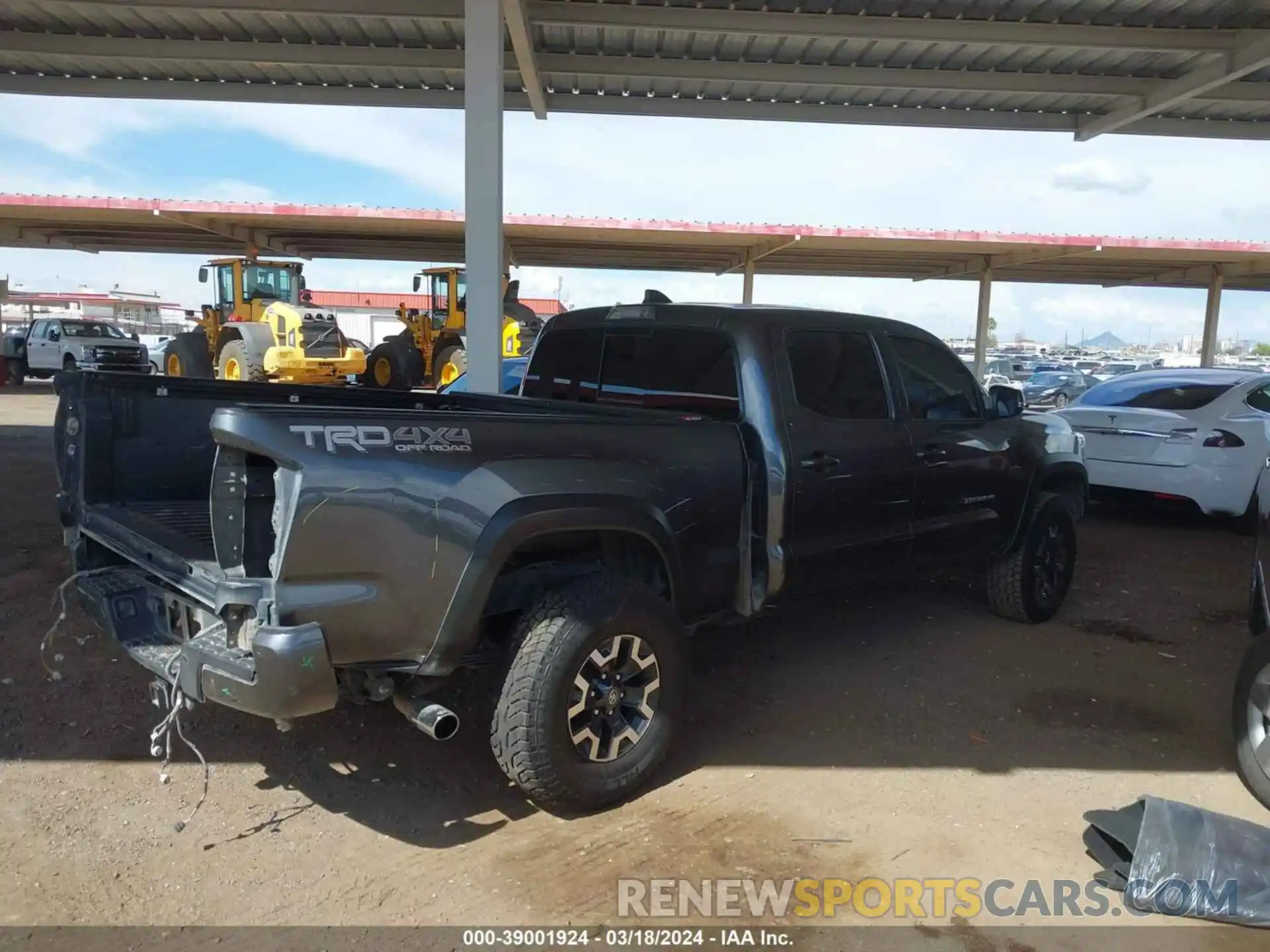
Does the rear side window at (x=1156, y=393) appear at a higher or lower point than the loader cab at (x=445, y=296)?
lower

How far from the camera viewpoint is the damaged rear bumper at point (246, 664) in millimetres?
2717

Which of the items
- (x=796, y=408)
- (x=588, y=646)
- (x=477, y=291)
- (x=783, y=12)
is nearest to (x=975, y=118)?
(x=783, y=12)

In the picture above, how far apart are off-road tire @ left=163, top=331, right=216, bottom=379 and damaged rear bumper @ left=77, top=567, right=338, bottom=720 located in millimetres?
16726

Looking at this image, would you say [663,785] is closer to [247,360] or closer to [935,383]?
[935,383]

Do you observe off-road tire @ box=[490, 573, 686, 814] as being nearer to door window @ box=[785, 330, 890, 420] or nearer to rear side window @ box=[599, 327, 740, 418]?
rear side window @ box=[599, 327, 740, 418]

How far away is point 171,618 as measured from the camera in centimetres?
333

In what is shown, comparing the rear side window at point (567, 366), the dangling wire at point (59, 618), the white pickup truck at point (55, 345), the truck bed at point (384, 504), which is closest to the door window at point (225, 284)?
the white pickup truck at point (55, 345)

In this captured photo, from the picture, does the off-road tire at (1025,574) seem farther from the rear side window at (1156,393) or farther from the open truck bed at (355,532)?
the rear side window at (1156,393)

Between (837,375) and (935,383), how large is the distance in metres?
0.90

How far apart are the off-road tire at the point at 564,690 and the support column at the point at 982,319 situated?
22.8 meters

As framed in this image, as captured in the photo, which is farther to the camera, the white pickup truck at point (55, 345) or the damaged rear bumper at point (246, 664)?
the white pickup truck at point (55, 345)

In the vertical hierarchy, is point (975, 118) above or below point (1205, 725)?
above

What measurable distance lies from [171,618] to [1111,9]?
9867mm

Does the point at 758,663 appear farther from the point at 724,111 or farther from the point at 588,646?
the point at 724,111
